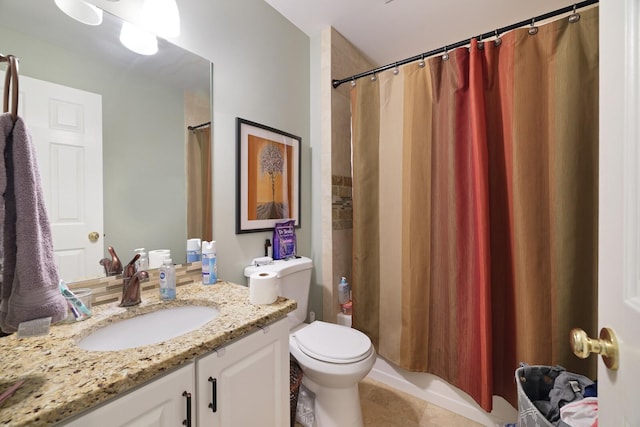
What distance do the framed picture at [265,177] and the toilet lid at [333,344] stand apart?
65 cm

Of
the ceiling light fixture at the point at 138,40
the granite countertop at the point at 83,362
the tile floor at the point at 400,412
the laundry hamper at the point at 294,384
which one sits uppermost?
the ceiling light fixture at the point at 138,40

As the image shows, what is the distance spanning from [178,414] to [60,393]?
265 mm

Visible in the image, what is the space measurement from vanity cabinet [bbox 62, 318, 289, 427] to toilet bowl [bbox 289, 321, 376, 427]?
268mm

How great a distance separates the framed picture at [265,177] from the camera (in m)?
1.49

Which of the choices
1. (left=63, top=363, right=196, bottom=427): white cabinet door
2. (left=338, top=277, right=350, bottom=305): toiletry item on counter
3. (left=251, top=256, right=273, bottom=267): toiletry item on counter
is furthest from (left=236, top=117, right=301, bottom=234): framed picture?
(left=63, top=363, right=196, bottom=427): white cabinet door

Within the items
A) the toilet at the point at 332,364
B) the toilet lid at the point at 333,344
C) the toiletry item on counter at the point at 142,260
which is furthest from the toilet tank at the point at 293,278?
the toiletry item on counter at the point at 142,260

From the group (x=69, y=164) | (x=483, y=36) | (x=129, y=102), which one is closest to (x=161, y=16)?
(x=129, y=102)

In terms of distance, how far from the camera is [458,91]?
1.42m

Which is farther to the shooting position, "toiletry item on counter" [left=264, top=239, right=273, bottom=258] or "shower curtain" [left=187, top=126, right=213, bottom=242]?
"toiletry item on counter" [left=264, top=239, right=273, bottom=258]

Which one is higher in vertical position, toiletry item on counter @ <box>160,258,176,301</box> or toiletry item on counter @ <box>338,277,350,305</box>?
toiletry item on counter @ <box>160,258,176,301</box>

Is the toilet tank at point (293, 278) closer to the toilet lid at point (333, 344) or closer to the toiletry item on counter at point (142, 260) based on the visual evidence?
the toilet lid at point (333, 344)

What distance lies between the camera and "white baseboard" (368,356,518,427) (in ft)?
4.56

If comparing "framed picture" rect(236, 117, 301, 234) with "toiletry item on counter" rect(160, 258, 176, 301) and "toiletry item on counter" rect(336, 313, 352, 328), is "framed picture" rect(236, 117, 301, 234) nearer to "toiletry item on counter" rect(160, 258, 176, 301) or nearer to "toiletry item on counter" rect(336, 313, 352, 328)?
"toiletry item on counter" rect(160, 258, 176, 301)

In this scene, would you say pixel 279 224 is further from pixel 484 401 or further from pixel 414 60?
pixel 484 401
